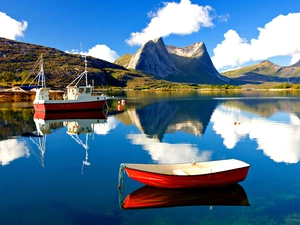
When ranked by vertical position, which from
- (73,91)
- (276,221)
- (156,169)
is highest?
(73,91)

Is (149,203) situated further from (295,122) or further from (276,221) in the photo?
(295,122)

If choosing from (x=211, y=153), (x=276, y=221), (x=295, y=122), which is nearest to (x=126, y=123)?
(x=211, y=153)

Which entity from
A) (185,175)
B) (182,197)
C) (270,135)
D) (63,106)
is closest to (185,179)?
(185,175)

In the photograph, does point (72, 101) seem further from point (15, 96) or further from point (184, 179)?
point (15, 96)

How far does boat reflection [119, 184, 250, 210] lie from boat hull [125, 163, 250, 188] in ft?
1.59

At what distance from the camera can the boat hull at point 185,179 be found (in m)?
16.6

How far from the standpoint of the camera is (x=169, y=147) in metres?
30.3

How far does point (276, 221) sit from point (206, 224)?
3763mm

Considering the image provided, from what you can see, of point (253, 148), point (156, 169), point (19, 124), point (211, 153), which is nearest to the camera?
point (156, 169)

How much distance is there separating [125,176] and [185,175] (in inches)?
230

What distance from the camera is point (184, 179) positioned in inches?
653

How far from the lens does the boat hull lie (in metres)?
16.6

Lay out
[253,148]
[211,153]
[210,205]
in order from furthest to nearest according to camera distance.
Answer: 1. [253,148]
2. [211,153]
3. [210,205]

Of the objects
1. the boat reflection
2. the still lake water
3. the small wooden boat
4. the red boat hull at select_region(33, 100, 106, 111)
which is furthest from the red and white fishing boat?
the boat reflection
